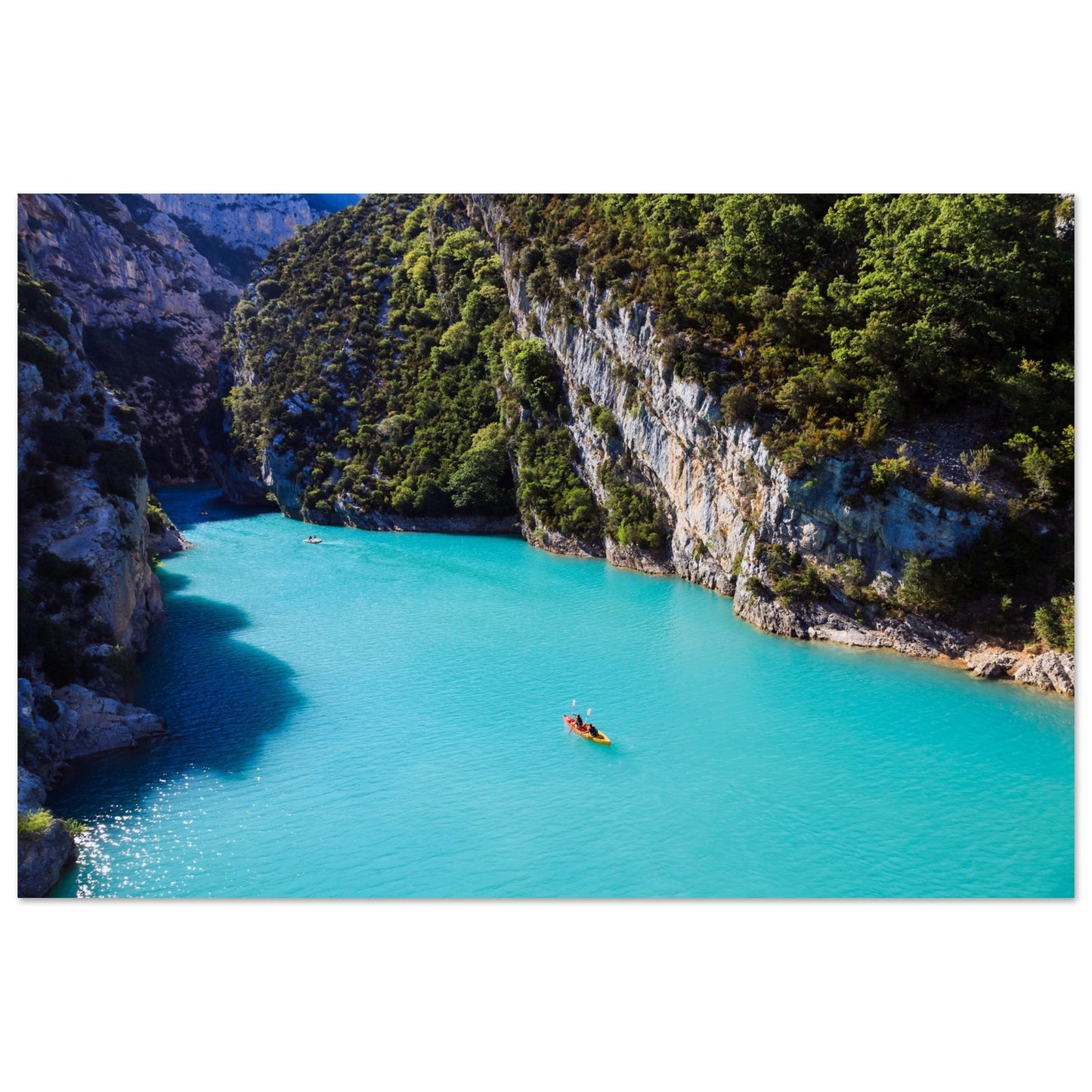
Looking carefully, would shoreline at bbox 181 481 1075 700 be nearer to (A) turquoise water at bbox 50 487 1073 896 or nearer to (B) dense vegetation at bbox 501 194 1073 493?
(A) turquoise water at bbox 50 487 1073 896

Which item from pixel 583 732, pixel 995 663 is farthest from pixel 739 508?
pixel 583 732

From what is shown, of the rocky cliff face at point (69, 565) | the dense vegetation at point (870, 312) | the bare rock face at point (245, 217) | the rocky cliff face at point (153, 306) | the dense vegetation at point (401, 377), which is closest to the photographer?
the rocky cliff face at point (69, 565)

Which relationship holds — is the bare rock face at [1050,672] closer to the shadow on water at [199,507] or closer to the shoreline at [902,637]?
the shoreline at [902,637]

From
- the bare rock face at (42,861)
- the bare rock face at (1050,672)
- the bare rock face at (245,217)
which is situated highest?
the bare rock face at (245,217)

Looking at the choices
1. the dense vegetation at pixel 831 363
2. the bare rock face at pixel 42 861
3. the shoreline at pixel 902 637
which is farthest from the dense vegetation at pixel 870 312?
the bare rock face at pixel 42 861

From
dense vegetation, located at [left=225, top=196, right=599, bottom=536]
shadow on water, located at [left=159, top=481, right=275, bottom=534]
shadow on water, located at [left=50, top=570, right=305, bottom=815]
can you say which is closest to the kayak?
shadow on water, located at [left=50, top=570, right=305, bottom=815]

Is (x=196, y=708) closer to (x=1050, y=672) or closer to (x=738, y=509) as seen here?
(x=738, y=509)
